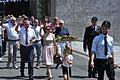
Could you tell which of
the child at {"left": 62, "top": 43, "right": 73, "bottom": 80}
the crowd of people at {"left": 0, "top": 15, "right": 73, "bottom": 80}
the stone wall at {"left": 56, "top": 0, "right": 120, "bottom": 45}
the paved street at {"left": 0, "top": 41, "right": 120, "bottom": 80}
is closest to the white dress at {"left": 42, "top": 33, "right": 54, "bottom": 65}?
the crowd of people at {"left": 0, "top": 15, "right": 73, "bottom": 80}

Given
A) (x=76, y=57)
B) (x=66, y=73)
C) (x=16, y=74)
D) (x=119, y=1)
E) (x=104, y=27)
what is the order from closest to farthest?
(x=104, y=27) → (x=66, y=73) → (x=16, y=74) → (x=76, y=57) → (x=119, y=1)

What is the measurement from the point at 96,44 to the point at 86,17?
24.3m

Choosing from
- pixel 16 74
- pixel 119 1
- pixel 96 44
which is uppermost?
pixel 119 1

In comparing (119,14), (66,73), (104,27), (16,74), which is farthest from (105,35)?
(119,14)

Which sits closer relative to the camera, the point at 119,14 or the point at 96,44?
the point at 96,44

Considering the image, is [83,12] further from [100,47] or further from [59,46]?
[100,47]

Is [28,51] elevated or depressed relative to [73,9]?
depressed

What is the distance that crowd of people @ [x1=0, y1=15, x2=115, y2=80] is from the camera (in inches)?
438

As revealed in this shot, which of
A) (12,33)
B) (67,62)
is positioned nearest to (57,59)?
(67,62)

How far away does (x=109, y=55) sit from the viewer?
36.6ft

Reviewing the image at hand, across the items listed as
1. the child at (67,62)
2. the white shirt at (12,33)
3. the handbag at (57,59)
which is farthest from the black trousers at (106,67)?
the white shirt at (12,33)

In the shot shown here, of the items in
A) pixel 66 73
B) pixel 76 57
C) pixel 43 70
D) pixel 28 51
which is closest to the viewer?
pixel 66 73

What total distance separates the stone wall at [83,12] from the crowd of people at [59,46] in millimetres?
15686

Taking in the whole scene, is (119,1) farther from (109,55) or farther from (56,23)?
(109,55)
